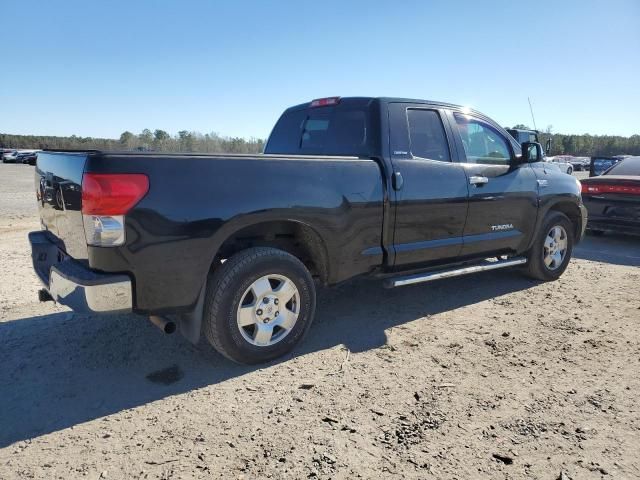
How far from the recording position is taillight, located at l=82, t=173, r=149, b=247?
2682 millimetres

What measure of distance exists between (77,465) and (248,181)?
184cm

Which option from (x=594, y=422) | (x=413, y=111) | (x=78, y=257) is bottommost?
(x=594, y=422)

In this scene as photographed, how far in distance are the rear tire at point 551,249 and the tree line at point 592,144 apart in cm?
8182

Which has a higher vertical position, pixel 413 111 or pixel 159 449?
pixel 413 111

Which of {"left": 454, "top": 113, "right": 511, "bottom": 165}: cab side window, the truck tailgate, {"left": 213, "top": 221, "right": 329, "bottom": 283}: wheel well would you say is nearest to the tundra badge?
{"left": 454, "top": 113, "right": 511, "bottom": 165}: cab side window

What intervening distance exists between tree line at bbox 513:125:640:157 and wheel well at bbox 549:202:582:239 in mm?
81460

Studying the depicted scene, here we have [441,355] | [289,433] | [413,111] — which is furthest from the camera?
[413,111]

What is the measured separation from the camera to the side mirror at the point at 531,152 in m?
5.07

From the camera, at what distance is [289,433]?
261 cm

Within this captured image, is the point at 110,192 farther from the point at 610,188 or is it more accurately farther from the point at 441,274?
the point at 610,188

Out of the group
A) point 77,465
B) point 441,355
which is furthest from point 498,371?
point 77,465

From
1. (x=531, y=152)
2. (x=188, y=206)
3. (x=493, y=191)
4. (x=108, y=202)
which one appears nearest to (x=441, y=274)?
(x=493, y=191)

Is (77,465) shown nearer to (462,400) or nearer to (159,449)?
(159,449)

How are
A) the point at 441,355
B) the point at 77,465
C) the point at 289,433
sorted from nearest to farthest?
1. the point at 77,465
2. the point at 289,433
3. the point at 441,355
